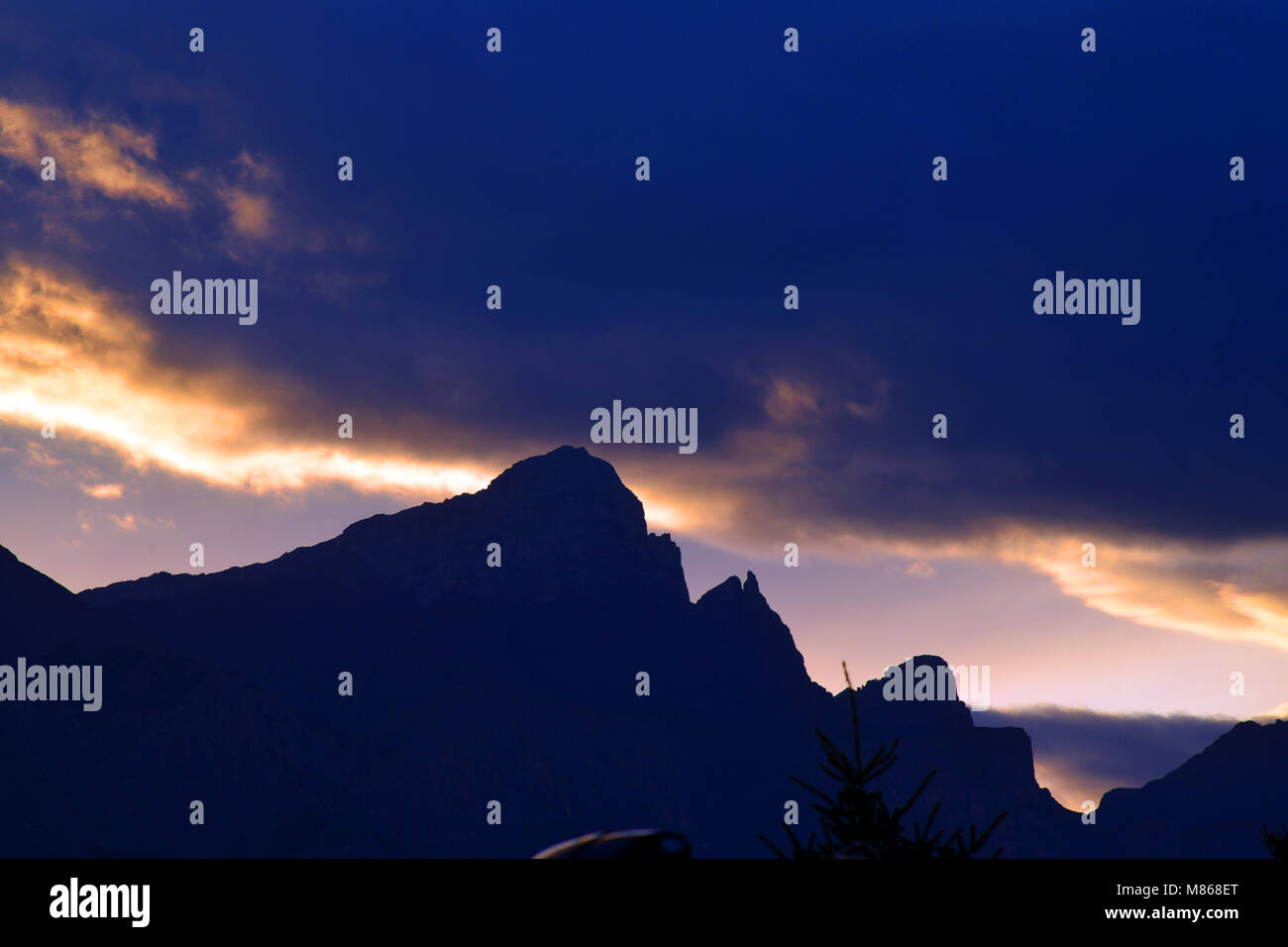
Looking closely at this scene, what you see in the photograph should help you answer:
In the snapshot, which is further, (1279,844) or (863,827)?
(1279,844)

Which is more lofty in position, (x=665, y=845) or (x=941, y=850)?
(x=665, y=845)

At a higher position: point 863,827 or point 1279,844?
point 863,827

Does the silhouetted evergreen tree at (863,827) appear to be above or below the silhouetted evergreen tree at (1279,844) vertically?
above

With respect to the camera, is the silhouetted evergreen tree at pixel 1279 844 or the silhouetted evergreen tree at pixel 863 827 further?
the silhouetted evergreen tree at pixel 1279 844

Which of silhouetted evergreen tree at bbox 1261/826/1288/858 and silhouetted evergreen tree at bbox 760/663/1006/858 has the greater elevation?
silhouetted evergreen tree at bbox 760/663/1006/858

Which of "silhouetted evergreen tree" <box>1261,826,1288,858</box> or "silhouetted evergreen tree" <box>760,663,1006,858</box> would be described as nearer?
"silhouetted evergreen tree" <box>760,663,1006,858</box>
